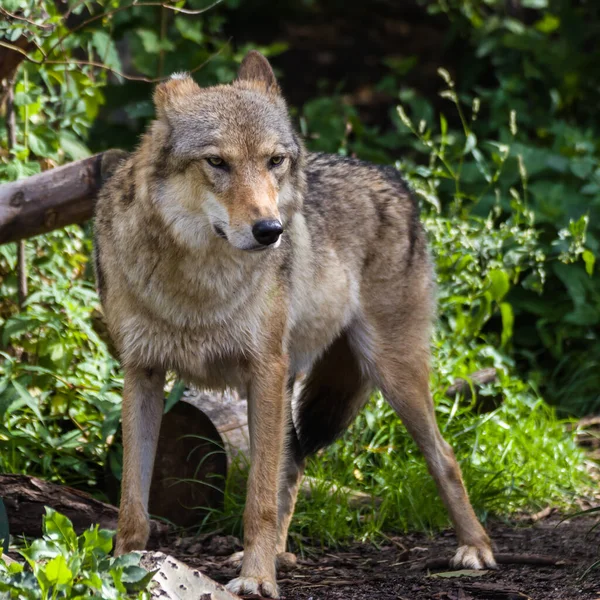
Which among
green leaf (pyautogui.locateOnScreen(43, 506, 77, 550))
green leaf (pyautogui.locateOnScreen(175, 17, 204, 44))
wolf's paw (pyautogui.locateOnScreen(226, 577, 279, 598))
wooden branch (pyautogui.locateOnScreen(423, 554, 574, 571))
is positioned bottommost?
wolf's paw (pyautogui.locateOnScreen(226, 577, 279, 598))

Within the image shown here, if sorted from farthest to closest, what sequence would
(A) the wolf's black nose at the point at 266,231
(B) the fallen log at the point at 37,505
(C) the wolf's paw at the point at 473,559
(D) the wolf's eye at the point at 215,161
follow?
(C) the wolf's paw at the point at 473,559
(B) the fallen log at the point at 37,505
(D) the wolf's eye at the point at 215,161
(A) the wolf's black nose at the point at 266,231

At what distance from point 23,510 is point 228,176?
1689 millimetres

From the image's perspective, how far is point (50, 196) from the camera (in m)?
4.65

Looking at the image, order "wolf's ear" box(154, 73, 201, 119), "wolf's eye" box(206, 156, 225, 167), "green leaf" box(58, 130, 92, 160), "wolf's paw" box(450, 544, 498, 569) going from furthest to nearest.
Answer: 1. "green leaf" box(58, 130, 92, 160)
2. "wolf's paw" box(450, 544, 498, 569)
3. "wolf's ear" box(154, 73, 201, 119)
4. "wolf's eye" box(206, 156, 225, 167)

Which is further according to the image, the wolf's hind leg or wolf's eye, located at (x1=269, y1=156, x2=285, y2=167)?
the wolf's hind leg

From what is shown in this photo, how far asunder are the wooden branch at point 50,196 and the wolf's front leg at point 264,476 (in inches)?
53.9

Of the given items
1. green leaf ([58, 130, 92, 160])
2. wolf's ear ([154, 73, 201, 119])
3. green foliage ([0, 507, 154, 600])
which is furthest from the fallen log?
green leaf ([58, 130, 92, 160])

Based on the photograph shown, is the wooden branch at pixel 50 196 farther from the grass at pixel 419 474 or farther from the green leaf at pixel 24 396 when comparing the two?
the grass at pixel 419 474

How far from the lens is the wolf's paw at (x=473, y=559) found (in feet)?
13.8

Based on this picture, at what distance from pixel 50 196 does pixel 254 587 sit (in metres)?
2.13

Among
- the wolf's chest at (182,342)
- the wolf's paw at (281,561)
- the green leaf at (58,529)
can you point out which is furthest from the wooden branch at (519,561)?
the green leaf at (58,529)

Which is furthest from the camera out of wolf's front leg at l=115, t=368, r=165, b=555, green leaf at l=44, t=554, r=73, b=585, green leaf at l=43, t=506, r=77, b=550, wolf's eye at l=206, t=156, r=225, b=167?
wolf's front leg at l=115, t=368, r=165, b=555

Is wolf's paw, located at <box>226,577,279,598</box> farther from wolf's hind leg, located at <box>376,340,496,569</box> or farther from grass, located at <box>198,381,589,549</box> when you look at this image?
wolf's hind leg, located at <box>376,340,496,569</box>

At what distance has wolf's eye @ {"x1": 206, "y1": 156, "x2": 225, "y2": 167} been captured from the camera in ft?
11.8
